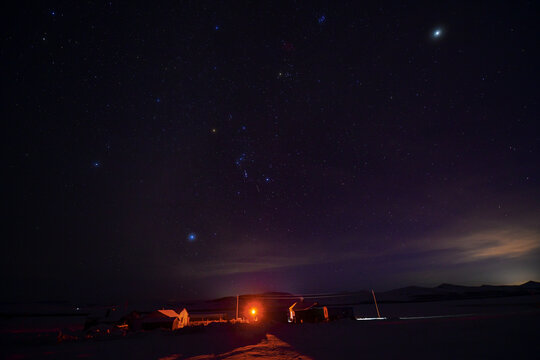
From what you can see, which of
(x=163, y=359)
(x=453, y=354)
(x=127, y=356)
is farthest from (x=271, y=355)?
(x=127, y=356)

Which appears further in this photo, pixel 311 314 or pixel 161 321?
pixel 161 321

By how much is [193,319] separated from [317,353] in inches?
1413

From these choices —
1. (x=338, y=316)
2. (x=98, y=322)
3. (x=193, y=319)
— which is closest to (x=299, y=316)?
(x=338, y=316)

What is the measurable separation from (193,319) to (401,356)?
38.2m

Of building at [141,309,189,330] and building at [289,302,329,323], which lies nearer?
building at [289,302,329,323]

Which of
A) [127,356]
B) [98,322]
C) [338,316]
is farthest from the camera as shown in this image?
[98,322]

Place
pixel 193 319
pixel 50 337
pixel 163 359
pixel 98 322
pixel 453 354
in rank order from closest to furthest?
1. pixel 453 354
2. pixel 163 359
3. pixel 50 337
4. pixel 98 322
5. pixel 193 319

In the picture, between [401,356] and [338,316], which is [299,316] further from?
[401,356]

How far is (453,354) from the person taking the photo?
26.1ft

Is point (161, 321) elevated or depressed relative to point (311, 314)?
elevated

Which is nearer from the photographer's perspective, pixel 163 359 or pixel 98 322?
pixel 163 359

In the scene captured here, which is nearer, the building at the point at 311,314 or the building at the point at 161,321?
the building at the point at 311,314

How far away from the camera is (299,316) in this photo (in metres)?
29.3

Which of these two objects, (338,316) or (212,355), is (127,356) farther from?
(338,316)
